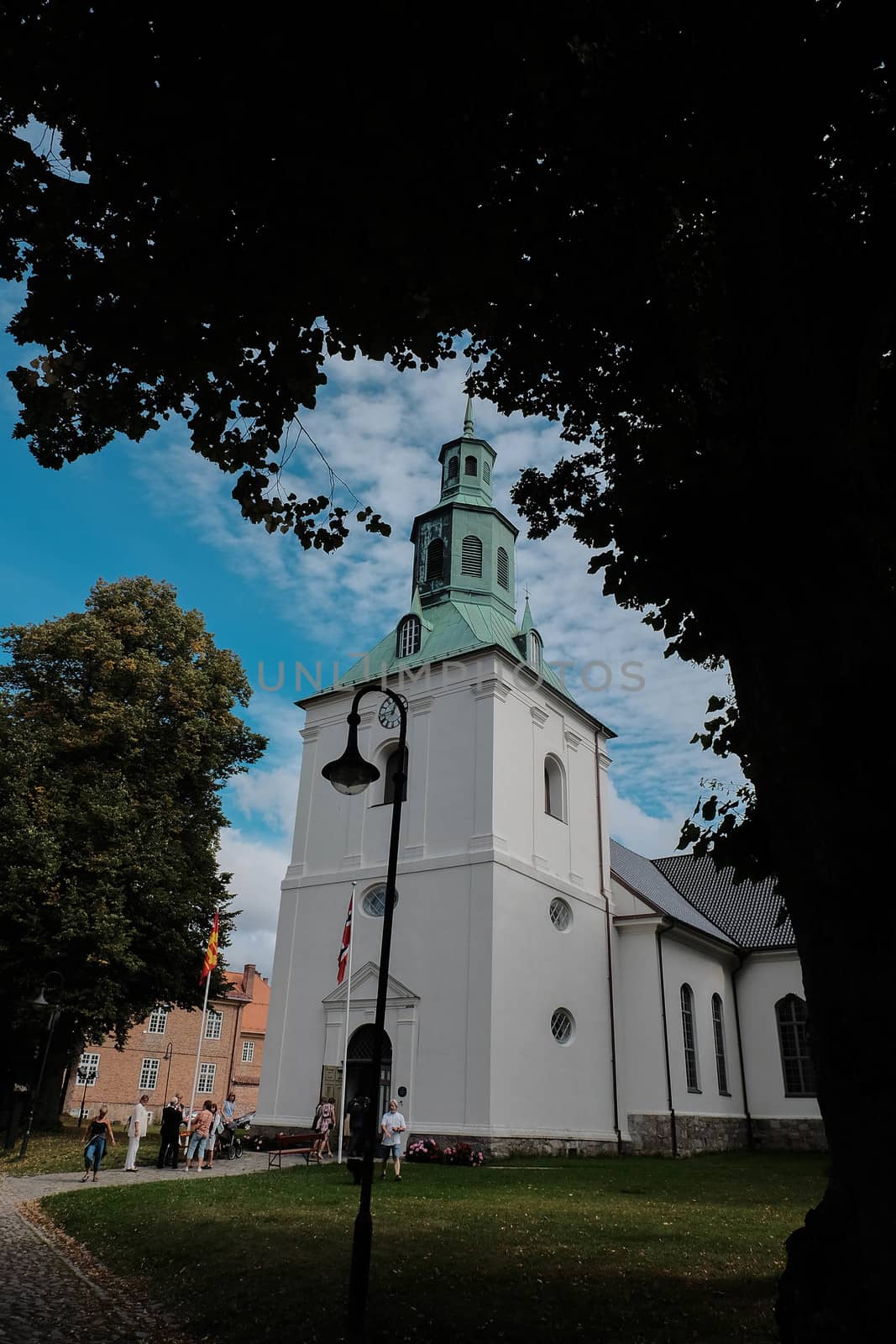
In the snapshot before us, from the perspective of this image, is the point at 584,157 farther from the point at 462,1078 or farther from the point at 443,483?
the point at 443,483

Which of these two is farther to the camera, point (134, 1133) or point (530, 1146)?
point (530, 1146)

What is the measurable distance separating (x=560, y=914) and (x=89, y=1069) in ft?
115

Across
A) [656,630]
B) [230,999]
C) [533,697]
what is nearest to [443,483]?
[533,697]

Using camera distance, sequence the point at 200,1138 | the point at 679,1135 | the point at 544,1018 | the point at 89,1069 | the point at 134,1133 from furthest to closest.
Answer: the point at 89,1069
the point at 679,1135
the point at 544,1018
the point at 200,1138
the point at 134,1133

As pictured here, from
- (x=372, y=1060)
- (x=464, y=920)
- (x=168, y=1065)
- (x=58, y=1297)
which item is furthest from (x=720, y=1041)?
(x=168, y=1065)

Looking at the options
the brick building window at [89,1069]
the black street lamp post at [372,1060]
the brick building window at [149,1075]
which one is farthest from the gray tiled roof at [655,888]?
the brick building window at [149,1075]

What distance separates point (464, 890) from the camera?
23.2m

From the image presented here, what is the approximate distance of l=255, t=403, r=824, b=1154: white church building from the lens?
22.4 metres

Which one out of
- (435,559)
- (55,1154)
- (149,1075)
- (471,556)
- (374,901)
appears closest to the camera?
(55,1154)

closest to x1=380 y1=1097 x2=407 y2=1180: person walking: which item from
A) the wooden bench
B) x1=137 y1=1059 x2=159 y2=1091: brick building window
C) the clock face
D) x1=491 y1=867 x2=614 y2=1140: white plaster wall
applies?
the wooden bench

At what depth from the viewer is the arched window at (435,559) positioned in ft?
98.5

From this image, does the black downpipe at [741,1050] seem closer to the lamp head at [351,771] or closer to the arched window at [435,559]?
the arched window at [435,559]

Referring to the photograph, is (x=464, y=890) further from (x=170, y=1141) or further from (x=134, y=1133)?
(x=134, y=1133)

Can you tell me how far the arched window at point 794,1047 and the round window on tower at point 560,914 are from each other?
9394 mm
